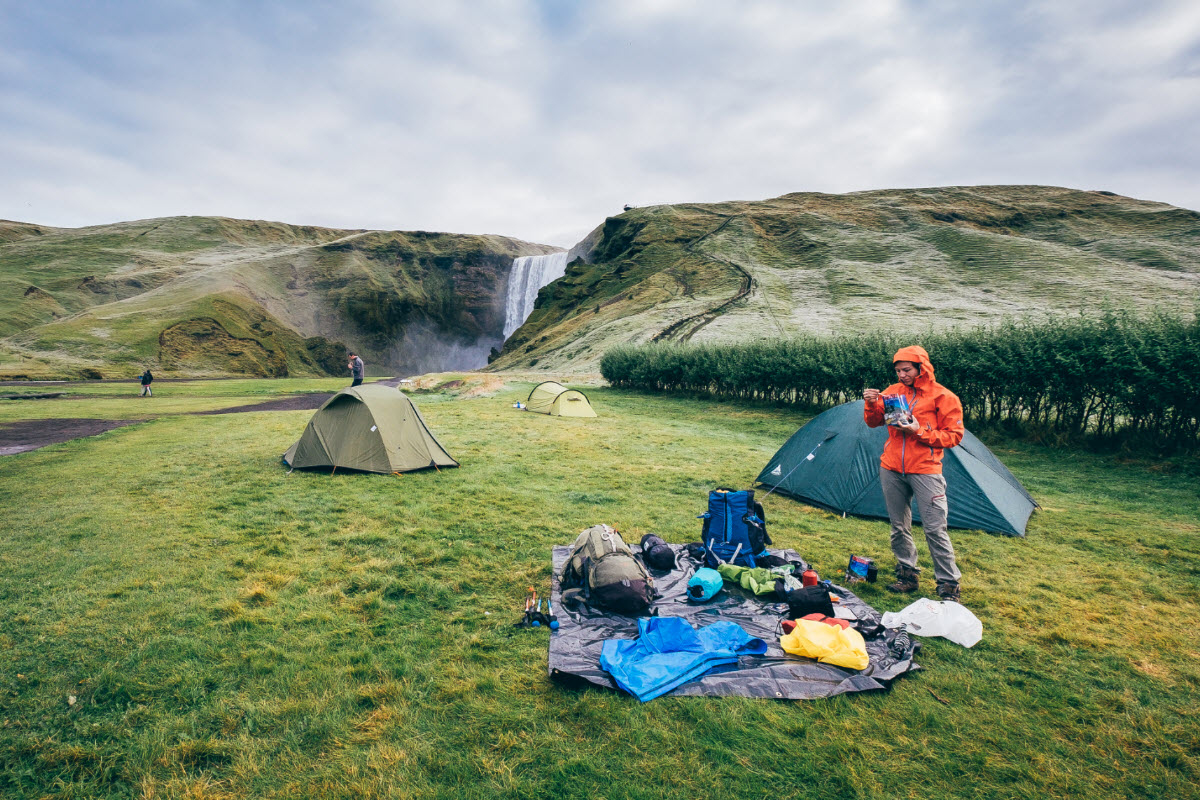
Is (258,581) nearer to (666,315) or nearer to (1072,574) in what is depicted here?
(1072,574)

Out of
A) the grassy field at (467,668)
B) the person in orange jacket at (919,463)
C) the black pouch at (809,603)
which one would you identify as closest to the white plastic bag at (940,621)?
the grassy field at (467,668)

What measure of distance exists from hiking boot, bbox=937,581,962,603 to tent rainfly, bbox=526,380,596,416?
52.8 ft

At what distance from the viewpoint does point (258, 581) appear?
5980 millimetres

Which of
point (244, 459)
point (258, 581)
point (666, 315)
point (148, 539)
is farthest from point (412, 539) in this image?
point (666, 315)

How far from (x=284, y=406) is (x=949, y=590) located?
28147mm

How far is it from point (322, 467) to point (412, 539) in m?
4.93

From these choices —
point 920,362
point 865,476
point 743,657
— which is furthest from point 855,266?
point 743,657

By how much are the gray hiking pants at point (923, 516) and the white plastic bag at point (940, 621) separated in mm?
690

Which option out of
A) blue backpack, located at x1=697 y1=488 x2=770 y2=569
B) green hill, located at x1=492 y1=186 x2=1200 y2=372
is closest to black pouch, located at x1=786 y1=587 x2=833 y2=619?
blue backpack, located at x1=697 y1=488 x2=770 y2=569

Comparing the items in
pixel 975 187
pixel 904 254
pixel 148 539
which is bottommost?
pixel 148 539

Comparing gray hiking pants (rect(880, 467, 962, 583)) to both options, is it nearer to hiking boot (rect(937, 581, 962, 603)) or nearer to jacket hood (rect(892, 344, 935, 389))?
hiking boot (rect(937, 581, 962, 603))

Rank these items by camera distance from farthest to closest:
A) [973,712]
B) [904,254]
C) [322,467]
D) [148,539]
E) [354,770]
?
[904,254]
[322,467]
[148,539]
[973,712]
[354,770]

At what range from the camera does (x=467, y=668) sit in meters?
4.34

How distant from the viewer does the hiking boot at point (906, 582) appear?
19.6 feet
